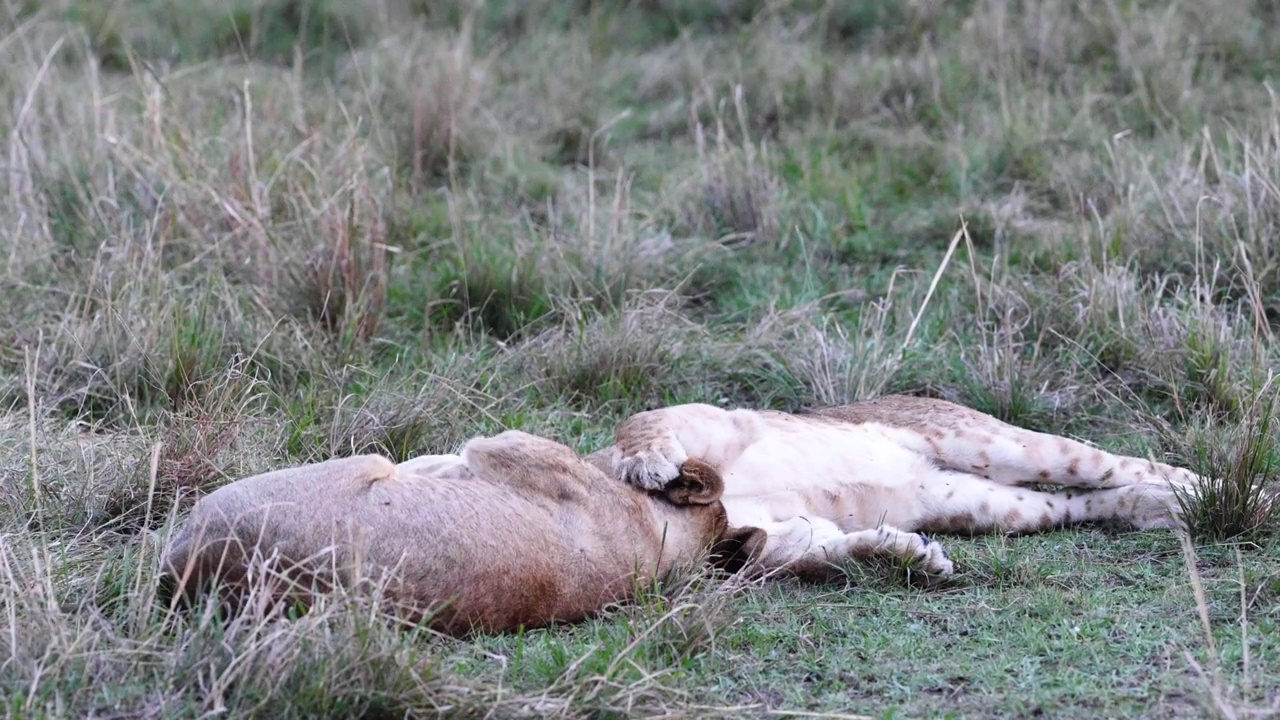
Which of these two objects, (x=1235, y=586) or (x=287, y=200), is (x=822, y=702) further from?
(x=287, y=200)

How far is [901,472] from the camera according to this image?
16.9 feet

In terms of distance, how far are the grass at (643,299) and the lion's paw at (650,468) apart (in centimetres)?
35

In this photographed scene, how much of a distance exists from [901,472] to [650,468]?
3.39 feet

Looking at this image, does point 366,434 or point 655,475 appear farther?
point 366,434

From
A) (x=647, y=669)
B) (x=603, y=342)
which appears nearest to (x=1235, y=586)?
(x=647, y=669)

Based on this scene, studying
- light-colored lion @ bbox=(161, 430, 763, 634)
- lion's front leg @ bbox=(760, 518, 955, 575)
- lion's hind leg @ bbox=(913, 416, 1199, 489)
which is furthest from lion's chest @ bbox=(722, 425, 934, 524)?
light-colored lion @ bbox=(161, 430, 763, 634)

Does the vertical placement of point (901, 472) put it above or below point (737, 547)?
below

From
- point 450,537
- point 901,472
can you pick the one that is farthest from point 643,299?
point 450,537

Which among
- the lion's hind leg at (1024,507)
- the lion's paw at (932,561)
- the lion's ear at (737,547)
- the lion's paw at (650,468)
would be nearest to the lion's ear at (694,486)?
the lion's paw at (650,468)

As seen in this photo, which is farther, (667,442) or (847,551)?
(667,442)

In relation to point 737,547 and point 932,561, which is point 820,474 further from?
point 932,561

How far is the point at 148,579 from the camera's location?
12.8 ft

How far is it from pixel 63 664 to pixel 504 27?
7.81 metres

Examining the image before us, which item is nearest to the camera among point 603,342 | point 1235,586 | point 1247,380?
point 1235,586
